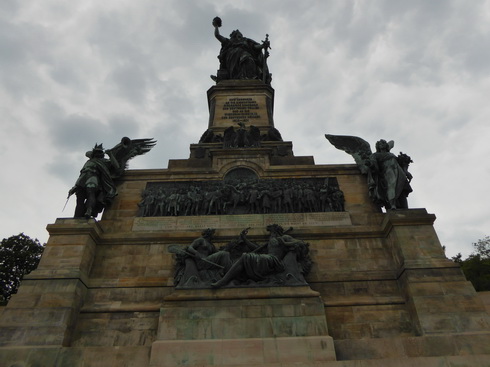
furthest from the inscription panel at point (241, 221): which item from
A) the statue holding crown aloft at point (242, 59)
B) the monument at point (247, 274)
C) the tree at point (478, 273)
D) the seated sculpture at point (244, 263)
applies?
the tree at point (478, 273)

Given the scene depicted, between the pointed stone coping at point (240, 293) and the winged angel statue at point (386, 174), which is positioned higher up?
the winged angel statue at point (386, 174)

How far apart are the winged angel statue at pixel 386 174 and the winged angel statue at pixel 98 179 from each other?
29.1 feet

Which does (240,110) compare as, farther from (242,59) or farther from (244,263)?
(244,263)

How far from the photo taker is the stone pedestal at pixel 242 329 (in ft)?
27.0

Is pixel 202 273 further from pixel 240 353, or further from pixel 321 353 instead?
pixel 321 353

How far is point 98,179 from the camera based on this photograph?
41.3ft

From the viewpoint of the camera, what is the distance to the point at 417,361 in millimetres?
7715

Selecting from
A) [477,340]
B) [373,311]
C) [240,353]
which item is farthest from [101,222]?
[477,340]

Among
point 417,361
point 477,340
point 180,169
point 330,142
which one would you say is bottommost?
point 417,361

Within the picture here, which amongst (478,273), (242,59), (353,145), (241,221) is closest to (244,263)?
(241,221)

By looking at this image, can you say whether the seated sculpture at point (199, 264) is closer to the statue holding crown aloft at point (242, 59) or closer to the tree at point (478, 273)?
the statue holding crown aloft at point (242, 59)

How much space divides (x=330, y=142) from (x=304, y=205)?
368cm

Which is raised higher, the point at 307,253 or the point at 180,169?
the point at 180,169

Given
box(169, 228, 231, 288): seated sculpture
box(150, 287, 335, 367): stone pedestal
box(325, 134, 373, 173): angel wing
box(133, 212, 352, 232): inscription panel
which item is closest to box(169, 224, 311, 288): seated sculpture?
box(169, 228, 231, 288): seated sculpture
